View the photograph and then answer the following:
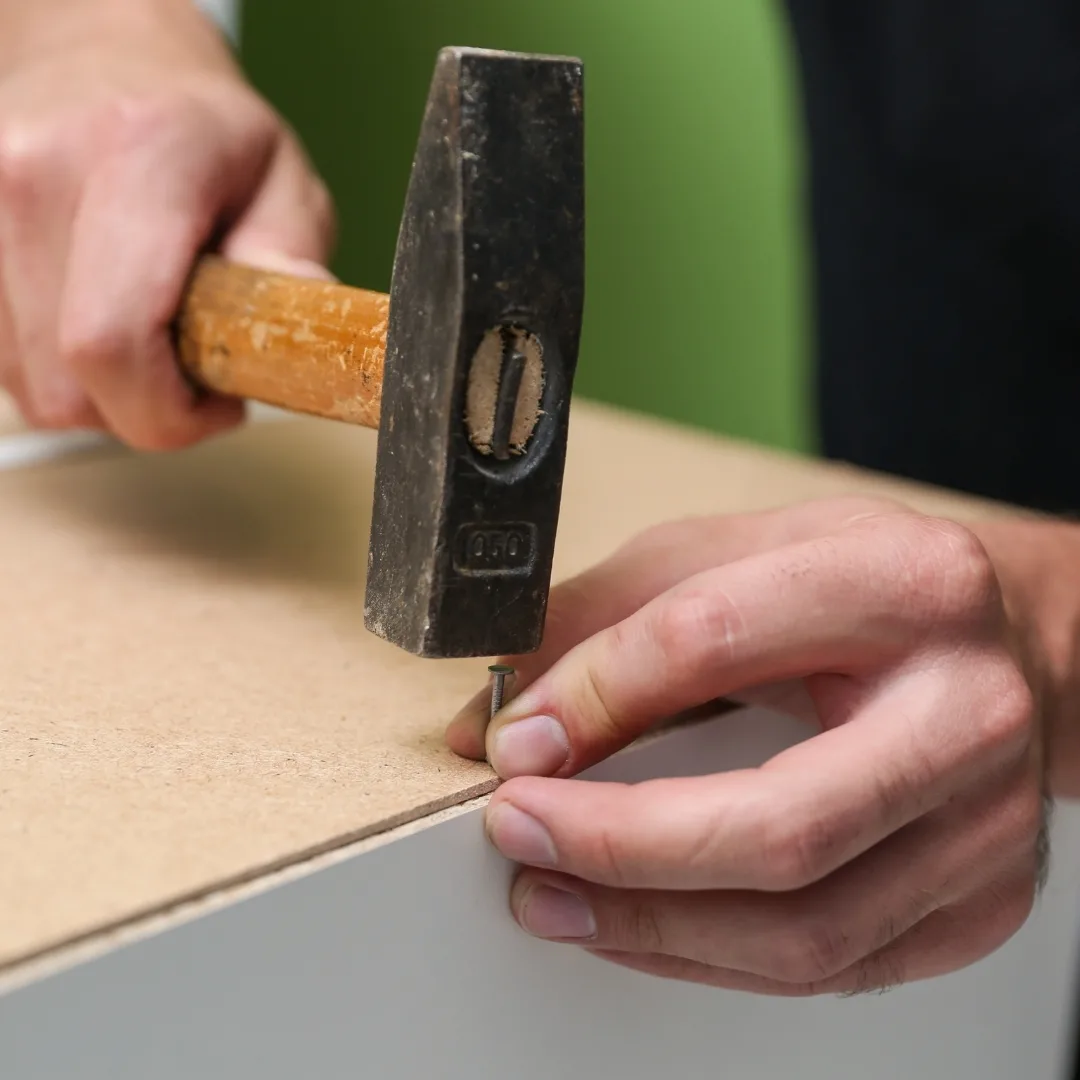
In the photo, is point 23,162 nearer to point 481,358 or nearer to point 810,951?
point 481,358

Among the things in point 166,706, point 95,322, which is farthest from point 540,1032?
point 95,322

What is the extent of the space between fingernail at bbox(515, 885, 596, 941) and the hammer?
119 mm

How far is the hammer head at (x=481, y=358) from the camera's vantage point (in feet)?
1.73

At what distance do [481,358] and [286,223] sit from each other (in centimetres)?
45

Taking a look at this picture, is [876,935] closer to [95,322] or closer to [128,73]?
[95,322]

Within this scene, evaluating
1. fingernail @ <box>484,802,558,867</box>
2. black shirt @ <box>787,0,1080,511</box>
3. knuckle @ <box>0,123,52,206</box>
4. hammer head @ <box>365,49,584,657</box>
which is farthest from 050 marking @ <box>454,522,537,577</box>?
black shirt @ <box>787,0,1080,511</box>

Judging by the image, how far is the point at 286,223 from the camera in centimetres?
94

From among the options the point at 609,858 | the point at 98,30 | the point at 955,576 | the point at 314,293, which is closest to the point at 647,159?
the point at 98,30

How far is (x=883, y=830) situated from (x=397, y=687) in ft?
0.94

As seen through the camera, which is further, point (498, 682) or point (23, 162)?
point (23, 162)

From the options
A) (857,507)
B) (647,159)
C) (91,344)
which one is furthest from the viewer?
(647,159)

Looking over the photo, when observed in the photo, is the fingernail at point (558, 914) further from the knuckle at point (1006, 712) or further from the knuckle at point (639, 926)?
the knuckle at point (1006, 712)

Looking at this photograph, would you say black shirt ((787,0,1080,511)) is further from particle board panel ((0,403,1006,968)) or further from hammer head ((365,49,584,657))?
hammer head ((365,49,584,657))

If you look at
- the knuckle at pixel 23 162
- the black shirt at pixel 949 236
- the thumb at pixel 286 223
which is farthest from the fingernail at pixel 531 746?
the black shirt at pixel 949 236
